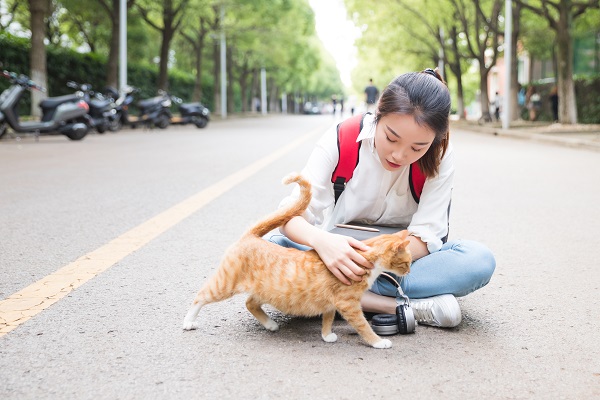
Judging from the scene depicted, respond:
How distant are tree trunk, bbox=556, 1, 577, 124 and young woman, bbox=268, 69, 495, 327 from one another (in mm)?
19211

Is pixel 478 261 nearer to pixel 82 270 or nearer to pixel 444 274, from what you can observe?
pixel 444 274

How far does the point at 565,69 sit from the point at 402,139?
64.8 ft

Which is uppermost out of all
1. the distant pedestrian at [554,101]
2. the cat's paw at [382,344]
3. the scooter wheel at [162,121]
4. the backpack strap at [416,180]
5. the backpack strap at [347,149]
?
the distant pedestrian at [554,101]

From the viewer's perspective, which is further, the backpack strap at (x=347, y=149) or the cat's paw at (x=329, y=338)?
the backpack strap at (x=347, y=149)

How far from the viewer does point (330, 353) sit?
266cm

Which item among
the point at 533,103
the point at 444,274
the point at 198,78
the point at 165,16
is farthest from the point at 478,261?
the point at 198,78

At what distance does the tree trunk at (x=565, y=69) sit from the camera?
20.8 m

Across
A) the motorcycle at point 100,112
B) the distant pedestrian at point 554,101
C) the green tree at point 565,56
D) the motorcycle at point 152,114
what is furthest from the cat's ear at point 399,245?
the distant pedestrian at point 554,101

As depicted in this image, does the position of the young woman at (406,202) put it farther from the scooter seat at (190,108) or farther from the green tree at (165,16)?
the green tree at (165,16)

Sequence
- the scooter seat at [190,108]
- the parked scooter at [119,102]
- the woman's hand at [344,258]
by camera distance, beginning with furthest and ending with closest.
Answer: the scooter seat at [190,108] < the parked scooter at [119,102] < the woman's hand at [344,258]

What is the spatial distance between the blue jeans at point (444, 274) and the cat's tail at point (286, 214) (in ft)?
1.68

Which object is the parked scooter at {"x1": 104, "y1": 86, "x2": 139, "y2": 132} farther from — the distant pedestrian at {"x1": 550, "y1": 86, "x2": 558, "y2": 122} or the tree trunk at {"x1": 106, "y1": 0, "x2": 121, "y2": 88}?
the distant pedestrian at {"x1": 550, "y1": 86, "x2": 558, "y2": 122}

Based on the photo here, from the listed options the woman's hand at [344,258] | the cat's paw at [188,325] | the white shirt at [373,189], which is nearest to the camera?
the woman's hand at [344,258]

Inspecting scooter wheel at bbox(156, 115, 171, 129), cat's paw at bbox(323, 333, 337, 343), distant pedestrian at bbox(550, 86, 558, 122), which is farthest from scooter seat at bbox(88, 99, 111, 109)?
distant pedestrian at bbox(550, 86, 558, 122)
